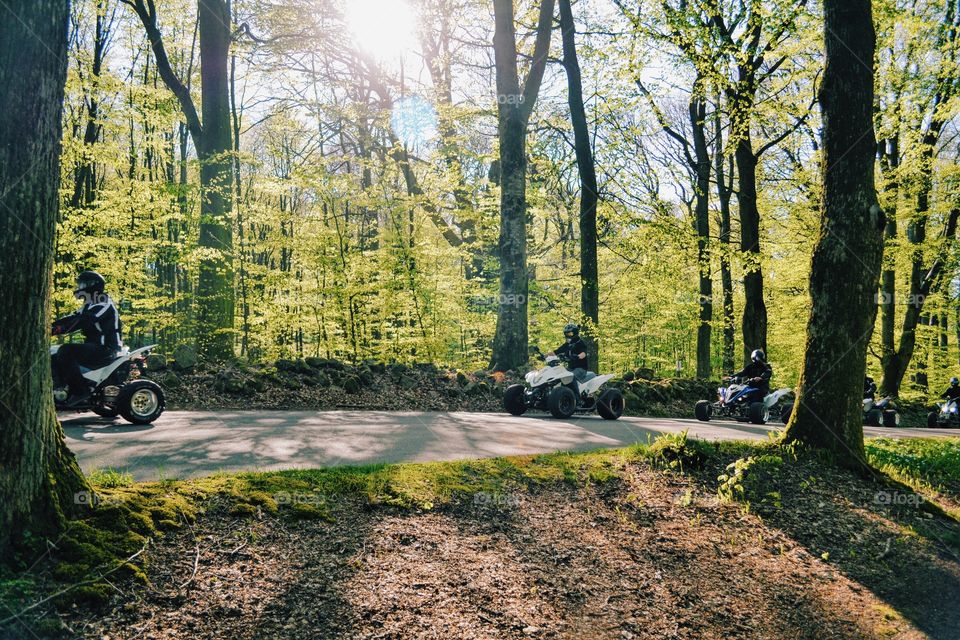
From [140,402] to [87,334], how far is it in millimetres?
1156

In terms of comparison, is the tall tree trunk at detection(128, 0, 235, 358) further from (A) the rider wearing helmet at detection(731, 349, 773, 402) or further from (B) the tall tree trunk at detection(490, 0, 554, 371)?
(A) the rider wearing helmet at detection(731, 349, 773, 402)

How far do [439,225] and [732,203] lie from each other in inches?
632

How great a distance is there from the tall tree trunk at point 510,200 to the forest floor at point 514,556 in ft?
28.0

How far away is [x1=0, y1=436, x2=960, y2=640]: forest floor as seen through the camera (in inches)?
125

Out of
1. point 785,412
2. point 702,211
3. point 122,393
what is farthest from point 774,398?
point 122,393

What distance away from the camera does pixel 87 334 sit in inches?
315

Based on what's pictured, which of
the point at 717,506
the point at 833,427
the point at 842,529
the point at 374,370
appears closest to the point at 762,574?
the point at 717,506

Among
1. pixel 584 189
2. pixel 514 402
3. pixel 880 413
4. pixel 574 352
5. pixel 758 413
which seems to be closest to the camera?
pixel 514 402

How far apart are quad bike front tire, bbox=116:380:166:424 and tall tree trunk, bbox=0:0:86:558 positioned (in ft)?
17.5

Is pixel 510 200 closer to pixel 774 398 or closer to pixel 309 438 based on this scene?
pixel 774 398

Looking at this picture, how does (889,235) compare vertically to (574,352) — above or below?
above

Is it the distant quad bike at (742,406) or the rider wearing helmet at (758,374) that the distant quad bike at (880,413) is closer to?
the distant quad bike at (742,406)

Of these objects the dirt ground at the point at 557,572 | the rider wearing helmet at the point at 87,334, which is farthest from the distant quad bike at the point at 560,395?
the rider wearing helmet at the point at 87,334

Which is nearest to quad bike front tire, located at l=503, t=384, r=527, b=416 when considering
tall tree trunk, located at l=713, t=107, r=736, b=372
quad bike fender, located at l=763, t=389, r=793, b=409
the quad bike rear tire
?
quad bike fender, located at l=763, t=389, r=793, b=409
